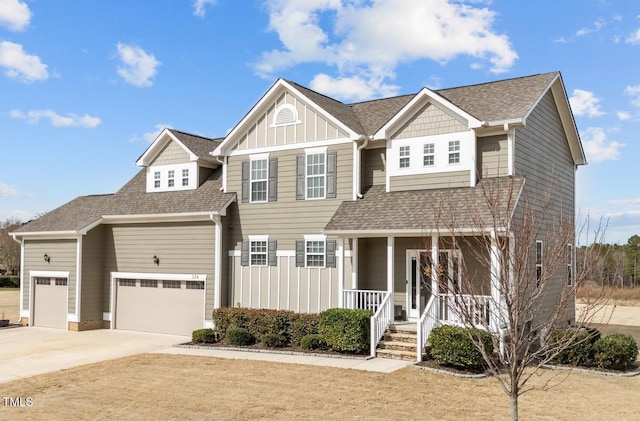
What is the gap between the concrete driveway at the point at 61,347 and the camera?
15.2 meters

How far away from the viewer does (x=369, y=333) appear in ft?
51.4

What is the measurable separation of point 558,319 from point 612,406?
15.6 ft

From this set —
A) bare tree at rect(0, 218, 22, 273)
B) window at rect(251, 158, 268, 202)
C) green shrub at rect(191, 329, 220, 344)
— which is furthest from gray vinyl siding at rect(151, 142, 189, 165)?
bare tree at rect(0, 218, 22, 273)

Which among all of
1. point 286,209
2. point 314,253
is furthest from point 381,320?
point 286,209

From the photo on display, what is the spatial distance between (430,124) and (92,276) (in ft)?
48.7

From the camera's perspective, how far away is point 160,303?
21.9 meters

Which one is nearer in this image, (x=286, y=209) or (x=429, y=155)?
(x=429, y=155)

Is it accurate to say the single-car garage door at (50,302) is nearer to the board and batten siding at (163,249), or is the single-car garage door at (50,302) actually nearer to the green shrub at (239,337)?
the board and batten siding at (163,249)

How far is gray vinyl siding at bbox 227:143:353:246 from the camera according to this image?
18500 millimetres

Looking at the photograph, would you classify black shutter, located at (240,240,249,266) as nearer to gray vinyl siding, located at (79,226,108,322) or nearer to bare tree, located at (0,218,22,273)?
gray vinyl siding, located at (79,226,108,322)

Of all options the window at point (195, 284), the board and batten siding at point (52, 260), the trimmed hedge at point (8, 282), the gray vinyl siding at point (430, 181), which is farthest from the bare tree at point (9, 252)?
the gray vinyl siding at point (430, 181)

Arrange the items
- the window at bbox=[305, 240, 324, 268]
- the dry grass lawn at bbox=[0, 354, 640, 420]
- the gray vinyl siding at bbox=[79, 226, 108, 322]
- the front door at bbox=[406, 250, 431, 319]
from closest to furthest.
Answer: the dry grass lawn at bbox=[0, 354, 640, 420] → the front door at bbox=[406, 250, 431, 319] → the window at bbox=[305, 240, 324, 268] → the gray vinyl siding at bbox=[79, 226, 108, 322]

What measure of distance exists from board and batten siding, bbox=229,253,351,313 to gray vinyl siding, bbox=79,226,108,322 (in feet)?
21.7

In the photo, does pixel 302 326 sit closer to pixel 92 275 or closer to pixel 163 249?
pixel 163 249
